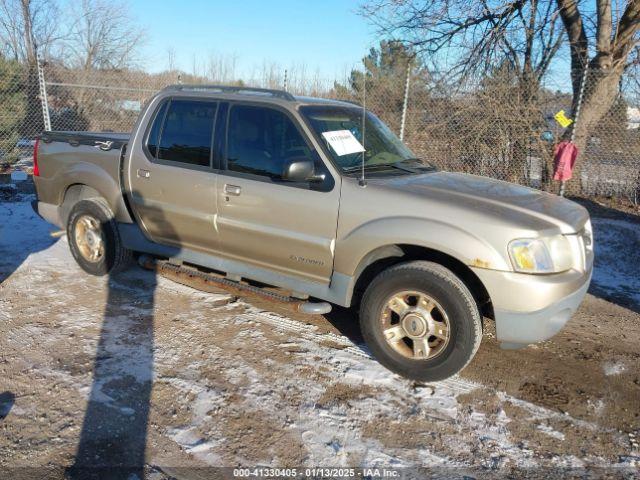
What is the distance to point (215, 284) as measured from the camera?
4.66m

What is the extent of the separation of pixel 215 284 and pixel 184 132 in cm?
140

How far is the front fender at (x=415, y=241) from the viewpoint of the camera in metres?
3.24

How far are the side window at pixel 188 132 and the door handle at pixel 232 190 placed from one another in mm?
334

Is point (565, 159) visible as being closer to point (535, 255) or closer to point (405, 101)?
point (405, 101)

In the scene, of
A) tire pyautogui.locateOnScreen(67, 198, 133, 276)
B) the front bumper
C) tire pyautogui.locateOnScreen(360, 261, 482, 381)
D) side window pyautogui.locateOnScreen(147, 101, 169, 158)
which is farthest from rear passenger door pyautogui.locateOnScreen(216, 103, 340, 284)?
tire pyautogui.locateOnScreen(67, 198, 133, 276)

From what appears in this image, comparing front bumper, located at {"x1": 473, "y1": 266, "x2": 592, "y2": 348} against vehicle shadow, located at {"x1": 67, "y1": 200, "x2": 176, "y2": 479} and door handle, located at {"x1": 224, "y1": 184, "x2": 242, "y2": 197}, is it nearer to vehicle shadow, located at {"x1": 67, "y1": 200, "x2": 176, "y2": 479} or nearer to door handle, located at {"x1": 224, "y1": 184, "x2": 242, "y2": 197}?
door handle, located at {"x1": 224, "y1": 184, "x2": 242, "y2": 197}

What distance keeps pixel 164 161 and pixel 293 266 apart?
164 cm

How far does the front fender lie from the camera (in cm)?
324

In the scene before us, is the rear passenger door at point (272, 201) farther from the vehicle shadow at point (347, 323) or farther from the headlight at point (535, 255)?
the headlight at point (535, 255)

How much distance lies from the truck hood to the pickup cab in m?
0.02

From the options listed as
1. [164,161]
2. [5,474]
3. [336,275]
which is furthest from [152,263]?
[5,474]

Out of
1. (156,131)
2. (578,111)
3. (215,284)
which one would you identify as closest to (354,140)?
(215,284)

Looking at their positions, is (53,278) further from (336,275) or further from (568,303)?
(568,303)

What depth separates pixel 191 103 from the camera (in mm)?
4621
